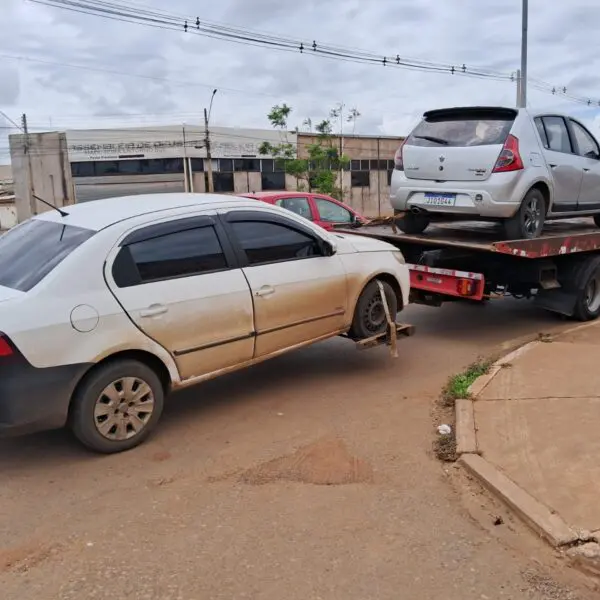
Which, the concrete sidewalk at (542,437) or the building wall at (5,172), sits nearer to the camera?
the concrete sidewalk at (542,437)

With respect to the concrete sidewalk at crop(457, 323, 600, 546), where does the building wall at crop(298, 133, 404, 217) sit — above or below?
above

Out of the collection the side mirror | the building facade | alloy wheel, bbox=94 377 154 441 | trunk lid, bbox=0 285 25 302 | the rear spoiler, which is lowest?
alloy wheel, bbox=94 377 154 441

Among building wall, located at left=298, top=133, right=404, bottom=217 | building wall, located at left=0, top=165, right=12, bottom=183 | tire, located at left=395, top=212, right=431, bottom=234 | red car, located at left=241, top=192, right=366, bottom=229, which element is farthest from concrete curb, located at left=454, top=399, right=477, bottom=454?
building wall, located at left=0, top=165, right=12, bottom=183

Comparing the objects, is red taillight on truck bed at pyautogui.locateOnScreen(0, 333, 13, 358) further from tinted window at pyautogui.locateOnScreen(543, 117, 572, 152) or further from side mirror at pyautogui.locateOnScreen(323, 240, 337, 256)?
tinted window at pyautogui.locateOnScreen(543, 117, 572, 152)

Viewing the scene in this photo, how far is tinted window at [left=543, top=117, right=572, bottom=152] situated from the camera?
25.0 feet

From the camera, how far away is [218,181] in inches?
1463

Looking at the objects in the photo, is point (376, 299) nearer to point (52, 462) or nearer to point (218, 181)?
point (52, 462)

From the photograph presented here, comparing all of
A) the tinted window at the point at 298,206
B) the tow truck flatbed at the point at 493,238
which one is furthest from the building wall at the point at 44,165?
the tow truck flatbed at the point at 493,238

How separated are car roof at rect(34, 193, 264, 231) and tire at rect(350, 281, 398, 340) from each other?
4.89 ft

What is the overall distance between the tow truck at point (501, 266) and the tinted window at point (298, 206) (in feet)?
8.19

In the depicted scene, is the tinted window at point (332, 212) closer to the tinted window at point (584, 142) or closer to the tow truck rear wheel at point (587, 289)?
the tinted window at point (584, 142)

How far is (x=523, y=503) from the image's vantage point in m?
3.63

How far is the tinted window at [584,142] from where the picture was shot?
8.21 metres

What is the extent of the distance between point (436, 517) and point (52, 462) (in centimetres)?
255
